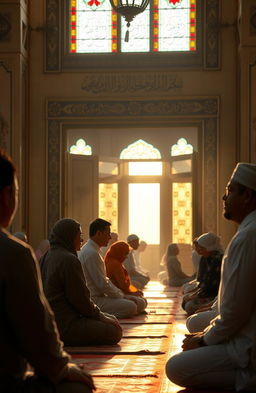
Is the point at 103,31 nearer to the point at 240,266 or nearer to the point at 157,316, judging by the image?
the point at 157,316

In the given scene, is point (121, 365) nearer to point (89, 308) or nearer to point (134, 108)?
point (89, 308)

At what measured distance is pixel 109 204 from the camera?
38.5 ft

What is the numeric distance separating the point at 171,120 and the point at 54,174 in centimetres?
→ 153

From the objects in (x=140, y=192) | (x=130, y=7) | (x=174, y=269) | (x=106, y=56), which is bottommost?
(x=174, y=269)

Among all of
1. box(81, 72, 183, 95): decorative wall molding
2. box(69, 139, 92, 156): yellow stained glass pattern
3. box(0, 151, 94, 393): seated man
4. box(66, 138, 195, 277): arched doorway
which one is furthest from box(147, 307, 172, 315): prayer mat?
box(0, 151, 94, 393): seated man

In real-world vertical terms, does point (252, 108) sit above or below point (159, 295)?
above

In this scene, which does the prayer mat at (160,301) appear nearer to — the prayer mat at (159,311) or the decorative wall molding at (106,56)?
the prayer mat at (159,311)

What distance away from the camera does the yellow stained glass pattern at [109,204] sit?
11.6m

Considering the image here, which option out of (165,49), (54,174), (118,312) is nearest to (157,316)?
(118,312)

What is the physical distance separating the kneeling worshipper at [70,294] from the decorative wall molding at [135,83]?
17.6ft

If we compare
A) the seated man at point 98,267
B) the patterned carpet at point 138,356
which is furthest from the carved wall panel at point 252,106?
the seated man at point 98,267

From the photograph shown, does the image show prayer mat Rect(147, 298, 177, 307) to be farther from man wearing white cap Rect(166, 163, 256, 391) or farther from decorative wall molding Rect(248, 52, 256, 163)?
man wearing white cap Rect(166, 163, 256, 391)

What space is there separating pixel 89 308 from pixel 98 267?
1.21 m

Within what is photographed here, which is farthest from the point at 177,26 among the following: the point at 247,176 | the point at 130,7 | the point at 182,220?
the point at 247,176
